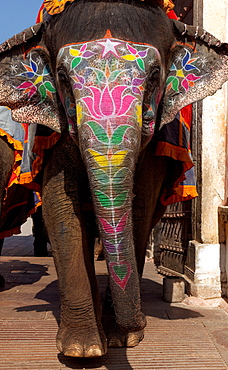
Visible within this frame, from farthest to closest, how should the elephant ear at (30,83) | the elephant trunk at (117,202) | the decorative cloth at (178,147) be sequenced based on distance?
the decorative cloth at (178,147) < the elephant ear at (30,83) < the elephant trunk at (117,202)

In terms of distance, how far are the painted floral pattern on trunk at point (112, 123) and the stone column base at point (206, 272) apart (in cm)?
222

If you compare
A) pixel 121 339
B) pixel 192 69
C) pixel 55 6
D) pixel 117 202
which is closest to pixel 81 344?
pixel 121 339

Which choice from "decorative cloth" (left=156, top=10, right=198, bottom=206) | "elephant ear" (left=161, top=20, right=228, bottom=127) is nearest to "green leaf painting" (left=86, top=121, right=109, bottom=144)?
"elephant ear" (left=161, top=20, right=228, bottom=127)

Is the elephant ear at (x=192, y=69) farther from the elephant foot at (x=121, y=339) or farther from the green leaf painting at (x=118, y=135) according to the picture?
the elephant foot at (x=121, y=339)

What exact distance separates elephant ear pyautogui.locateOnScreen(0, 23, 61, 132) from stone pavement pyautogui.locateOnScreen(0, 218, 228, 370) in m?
1.33

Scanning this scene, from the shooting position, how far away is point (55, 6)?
2.74 meters

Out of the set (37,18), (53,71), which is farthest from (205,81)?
(37,18)

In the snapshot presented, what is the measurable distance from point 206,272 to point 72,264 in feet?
6.13

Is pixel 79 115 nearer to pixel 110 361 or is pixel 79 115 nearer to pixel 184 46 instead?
pixel 184 46

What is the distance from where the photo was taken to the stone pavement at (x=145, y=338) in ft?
9.44

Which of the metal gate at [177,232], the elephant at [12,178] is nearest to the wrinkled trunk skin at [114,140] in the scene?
the elephant at [12,178]

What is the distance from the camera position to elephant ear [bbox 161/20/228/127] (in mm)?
2951

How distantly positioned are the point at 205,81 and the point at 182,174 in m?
0.72

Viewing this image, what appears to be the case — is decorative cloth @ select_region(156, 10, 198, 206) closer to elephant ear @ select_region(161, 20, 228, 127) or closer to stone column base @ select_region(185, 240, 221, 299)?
elephant ear @ select_region(161, 20, 228, 127)
